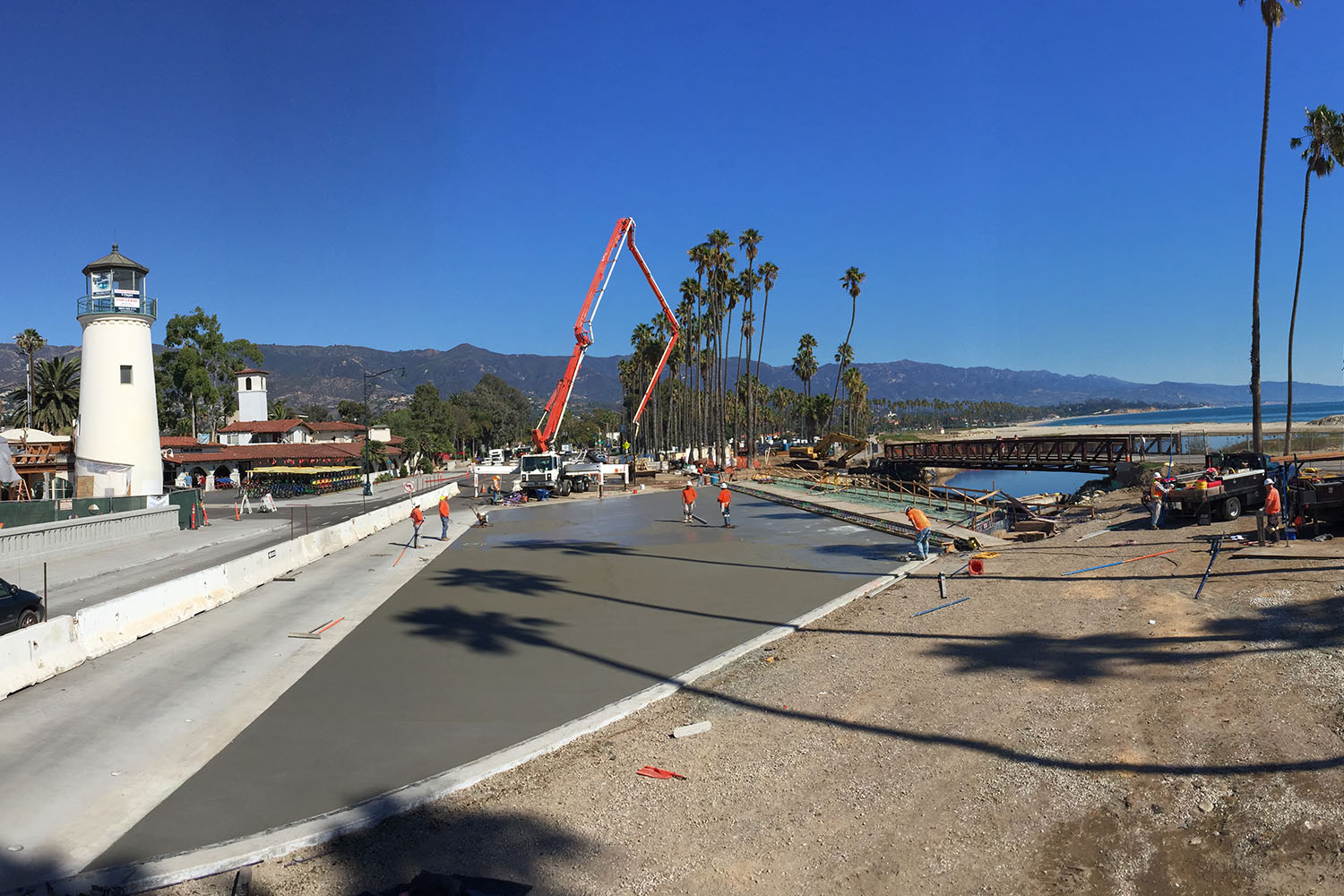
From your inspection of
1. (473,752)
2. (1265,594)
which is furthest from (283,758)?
(1265,594)

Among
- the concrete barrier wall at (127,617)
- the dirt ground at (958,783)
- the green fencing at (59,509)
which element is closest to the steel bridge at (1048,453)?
the dirt ground at (958,783)

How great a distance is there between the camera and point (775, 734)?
877 centimetres

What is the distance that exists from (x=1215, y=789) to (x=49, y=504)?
1203 inches

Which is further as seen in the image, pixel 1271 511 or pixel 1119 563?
pixel 1271 511

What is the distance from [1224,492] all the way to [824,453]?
49676 mm

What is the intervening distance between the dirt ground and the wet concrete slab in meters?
1.08

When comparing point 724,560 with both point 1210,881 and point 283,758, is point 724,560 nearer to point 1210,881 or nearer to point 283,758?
point 283,758

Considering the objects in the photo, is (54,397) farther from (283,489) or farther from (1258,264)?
(1258,264)

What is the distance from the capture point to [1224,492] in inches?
776

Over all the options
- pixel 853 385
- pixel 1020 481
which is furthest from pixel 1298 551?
pixel 853 385

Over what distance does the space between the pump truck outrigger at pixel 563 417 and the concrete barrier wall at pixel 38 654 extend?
110 ft

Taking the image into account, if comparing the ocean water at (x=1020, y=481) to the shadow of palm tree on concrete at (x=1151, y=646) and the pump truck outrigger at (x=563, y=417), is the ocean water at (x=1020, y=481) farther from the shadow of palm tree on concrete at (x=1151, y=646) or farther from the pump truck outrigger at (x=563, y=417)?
the shadow of palm tree on concrete at (x=1151, y=646)

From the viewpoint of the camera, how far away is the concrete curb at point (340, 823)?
611 centimetres

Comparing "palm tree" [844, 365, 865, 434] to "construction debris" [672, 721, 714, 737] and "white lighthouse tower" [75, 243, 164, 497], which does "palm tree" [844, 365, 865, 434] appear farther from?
"construction debris" [672, 721, 714, 737]
